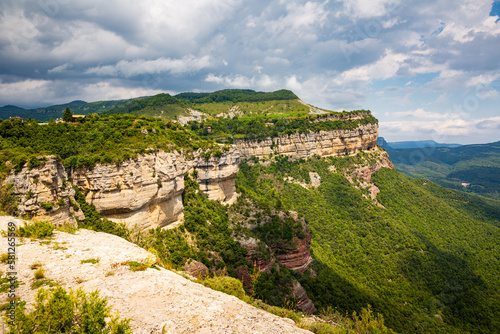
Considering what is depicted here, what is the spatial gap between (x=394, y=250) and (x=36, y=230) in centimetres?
5695

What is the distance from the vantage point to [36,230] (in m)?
14.1

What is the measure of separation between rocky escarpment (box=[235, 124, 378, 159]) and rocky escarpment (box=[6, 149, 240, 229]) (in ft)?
137

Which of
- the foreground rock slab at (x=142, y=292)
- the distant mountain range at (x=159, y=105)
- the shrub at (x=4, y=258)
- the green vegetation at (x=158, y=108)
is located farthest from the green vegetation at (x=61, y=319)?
the green vegetation at (x=158, y=108)

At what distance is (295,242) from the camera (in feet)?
118

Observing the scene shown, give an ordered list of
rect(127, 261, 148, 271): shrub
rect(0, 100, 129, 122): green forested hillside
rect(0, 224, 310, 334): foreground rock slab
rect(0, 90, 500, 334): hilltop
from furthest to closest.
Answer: rect(0, 100, 129, 122): green forested hillside → rect(0, 90, 500, 334): hilltop → rect(127, 261, 148, 271): shrub → rect(0, 224, 310, 334): foreground rock slab

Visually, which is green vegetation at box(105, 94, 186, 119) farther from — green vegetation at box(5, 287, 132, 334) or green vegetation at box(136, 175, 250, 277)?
green vegetation at box(5, 287, 132, 334)

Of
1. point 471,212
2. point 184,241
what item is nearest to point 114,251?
point 184,241

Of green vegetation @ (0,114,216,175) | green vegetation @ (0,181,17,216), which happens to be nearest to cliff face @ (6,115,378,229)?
green vegetation @ (0,181,17,216)

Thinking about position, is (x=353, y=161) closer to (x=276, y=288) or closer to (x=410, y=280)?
(x=410, y=280)

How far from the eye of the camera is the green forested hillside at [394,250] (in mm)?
35312

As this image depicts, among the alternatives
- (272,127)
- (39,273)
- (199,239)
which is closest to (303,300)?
(199,239)

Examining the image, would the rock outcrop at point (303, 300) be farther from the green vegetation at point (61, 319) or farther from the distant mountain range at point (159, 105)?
the distant mountain range at point (159, 105)

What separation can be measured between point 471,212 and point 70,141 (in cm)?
11025

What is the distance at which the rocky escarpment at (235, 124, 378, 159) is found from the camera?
252 feet
